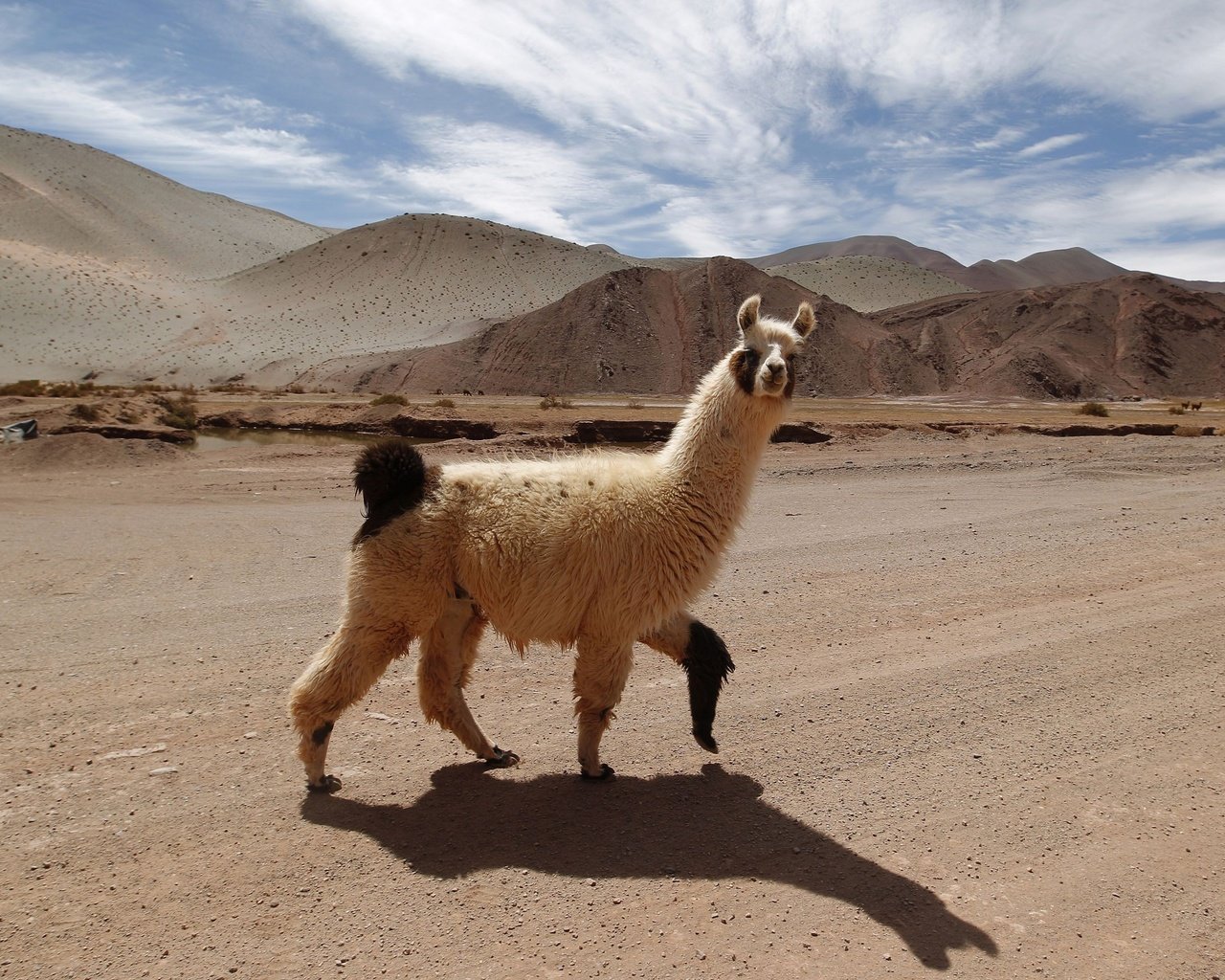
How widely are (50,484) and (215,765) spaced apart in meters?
15.4

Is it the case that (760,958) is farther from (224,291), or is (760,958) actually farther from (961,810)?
(224,291)

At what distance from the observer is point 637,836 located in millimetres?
4512

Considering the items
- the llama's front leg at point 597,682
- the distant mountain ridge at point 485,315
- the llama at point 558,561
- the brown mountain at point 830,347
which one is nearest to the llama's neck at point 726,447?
the llama at point 558,561

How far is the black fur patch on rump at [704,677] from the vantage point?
16.8 feet

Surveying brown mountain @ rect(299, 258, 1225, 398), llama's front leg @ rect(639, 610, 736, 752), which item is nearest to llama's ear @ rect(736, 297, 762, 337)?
llama's front leg @ rect(639, 610, 736, 752)

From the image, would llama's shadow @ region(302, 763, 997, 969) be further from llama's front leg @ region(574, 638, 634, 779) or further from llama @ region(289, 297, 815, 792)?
llama's front leg @ region(574, 638, 634, 779)

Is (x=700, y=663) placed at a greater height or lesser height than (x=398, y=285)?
lesser

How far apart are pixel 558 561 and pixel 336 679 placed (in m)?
1.40

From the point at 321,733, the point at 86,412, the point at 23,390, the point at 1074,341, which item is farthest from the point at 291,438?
the point at 1074,341

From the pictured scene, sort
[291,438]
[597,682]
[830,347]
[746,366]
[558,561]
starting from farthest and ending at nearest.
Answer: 1. [830,347]
2. [291,438]
3. [746,366]
4. [597,682]
5. [558,561]

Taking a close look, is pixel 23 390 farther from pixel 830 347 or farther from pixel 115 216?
pixel 115 216

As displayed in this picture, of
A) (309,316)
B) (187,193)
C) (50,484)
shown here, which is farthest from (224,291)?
(50,484)

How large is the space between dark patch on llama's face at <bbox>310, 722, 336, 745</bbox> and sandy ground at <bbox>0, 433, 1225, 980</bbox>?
0.31 metres

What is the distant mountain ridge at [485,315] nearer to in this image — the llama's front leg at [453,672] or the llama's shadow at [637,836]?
the llama's front leg at [453,672]
